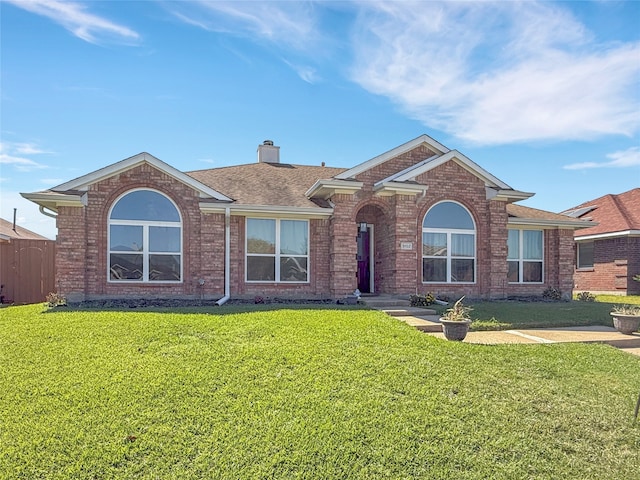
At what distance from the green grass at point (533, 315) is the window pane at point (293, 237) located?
449 centimetres

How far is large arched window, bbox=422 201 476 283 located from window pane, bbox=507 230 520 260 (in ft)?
6.34

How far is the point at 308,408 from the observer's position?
4.91 m

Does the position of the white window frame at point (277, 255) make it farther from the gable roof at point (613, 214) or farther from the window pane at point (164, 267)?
the gable roof at point (613, 214)

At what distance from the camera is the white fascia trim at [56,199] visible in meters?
11.3

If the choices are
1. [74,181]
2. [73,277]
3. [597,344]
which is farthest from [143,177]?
[597,344]

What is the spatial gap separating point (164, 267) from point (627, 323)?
1146cm

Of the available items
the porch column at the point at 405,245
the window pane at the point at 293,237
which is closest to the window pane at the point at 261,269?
the window pane at the point at 293,237

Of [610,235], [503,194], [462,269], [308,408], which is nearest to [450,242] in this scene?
[462,269]

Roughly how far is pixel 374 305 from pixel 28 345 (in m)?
8.15

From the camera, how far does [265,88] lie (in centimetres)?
1220

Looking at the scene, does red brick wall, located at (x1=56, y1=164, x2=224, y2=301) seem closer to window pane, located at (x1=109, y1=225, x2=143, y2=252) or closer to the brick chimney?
window pane, located at (x1=109, y1=225, x2=143, y2=252)

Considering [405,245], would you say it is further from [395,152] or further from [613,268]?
[613,268]

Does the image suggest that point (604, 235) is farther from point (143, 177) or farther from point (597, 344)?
point (143, 177)

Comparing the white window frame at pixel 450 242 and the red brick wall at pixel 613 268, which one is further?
the red brick wall at pixel 613 268
